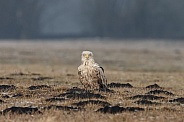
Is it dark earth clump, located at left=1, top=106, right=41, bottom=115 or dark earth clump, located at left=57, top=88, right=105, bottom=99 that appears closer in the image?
dark earth clump, located at left=1, top=106, right=41, bottom=115

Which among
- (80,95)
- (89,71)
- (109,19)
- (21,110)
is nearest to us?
(21,110)

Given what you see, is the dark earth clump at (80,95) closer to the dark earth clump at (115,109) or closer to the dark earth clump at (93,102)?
the dark earth clump at (93,102)

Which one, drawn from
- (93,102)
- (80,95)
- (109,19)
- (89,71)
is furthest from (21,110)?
(109,19)

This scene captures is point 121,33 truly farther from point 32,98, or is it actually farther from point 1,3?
point 32,98

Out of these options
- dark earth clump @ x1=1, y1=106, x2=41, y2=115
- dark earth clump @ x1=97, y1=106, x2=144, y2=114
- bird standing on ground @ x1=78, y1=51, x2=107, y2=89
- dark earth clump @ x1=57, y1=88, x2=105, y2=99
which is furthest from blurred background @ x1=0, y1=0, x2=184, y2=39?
dark earth clump @ x1=1, y1=106, x2=41, y2=115

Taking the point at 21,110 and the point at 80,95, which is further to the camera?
the point at 80,95

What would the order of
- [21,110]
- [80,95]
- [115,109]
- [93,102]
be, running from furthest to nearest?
[80,95] → [93,102] → [115,109] → [21,110]

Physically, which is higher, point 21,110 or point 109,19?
point 109,19

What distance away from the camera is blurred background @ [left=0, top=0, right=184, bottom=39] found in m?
112

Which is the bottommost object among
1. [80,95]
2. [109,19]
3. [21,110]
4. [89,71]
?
[21,110]

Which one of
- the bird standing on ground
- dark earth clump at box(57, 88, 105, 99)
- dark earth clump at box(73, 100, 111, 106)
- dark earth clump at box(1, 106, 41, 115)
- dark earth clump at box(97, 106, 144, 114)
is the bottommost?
dark earth clump at box(1, 106, 41, 115)

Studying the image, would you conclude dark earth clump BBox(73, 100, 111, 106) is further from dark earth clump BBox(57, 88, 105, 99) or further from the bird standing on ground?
the bird standing on ground

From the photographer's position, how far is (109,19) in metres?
116

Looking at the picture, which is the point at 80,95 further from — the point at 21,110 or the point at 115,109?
the point at 21,110
